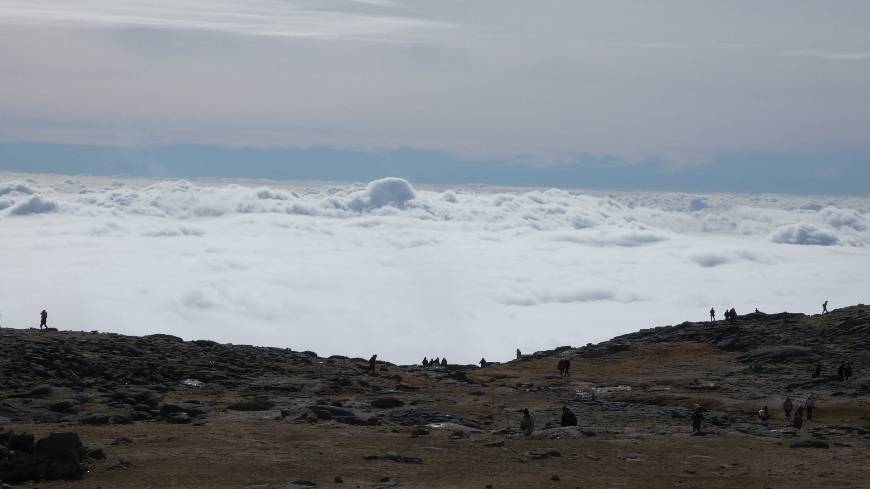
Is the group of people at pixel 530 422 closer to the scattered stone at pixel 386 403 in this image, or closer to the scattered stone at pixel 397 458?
the scattered stone at pixel 397 458

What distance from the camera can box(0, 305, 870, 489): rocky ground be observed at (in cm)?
3319

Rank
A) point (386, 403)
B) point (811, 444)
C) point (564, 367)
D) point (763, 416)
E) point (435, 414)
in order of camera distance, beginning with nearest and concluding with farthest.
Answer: point (811, 444) → point (763, 416) → point (435, 414) → point (386, 403) → point (564, 367)

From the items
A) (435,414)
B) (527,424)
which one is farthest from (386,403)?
(527,424)

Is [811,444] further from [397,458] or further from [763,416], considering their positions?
[397,458]

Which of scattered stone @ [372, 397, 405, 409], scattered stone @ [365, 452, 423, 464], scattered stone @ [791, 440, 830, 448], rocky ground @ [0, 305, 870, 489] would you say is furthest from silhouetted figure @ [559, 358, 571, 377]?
scattered stone @ [365, 452, 423, 464]

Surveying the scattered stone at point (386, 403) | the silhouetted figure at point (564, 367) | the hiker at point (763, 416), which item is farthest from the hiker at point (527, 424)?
the silhouetted figure at point (564, 367)

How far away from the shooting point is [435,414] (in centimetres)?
4872

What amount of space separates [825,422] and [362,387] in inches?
1082

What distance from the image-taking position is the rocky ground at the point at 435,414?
33188 mm

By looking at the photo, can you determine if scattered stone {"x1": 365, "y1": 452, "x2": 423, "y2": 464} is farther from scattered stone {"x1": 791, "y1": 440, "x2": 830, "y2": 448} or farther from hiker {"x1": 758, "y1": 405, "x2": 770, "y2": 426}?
hiker {"x1": 758, "y1": 405, "x2": 770, "y2": 426}

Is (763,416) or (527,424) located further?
(763,416)

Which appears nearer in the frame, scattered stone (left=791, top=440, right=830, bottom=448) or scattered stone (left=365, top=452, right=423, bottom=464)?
scattered stone (left=365, top=452, right=423, bottom=464)

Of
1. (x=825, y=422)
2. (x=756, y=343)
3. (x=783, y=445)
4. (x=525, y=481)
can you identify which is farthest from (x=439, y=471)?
(x=756, y=343)

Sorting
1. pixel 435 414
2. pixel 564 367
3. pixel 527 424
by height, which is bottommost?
pixel 527 424
